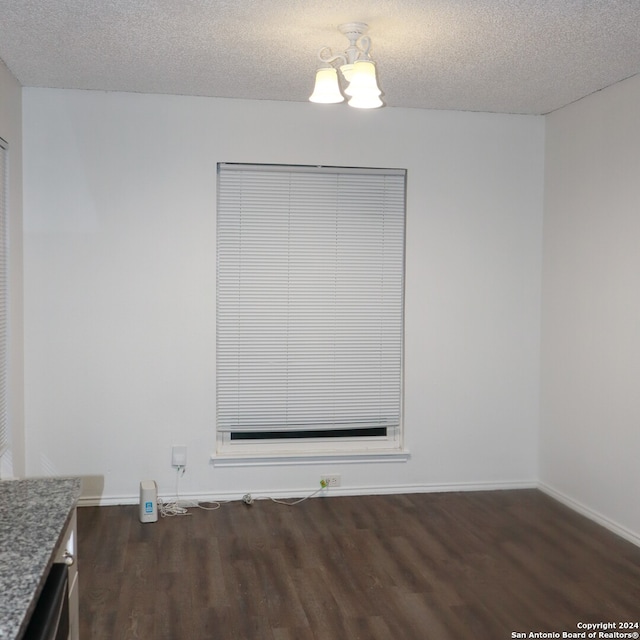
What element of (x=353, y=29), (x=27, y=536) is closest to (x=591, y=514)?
(x=353, y=29)

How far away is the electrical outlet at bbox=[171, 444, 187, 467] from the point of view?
471cm

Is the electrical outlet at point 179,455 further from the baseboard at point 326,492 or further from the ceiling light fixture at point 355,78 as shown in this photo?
the ceiling light fixture at point 355,78

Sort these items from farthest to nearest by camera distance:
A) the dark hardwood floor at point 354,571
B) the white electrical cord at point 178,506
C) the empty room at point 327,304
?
1. the white electrical cord at point 178,506
2. the empty room at point 327,304
3. the dark hardwood floor at point 354,571

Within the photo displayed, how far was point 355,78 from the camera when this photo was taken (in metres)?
3.29

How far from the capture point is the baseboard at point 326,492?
15.3ft

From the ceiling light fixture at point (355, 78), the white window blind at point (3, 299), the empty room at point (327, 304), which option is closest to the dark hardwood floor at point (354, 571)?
the empty room at point (327, 304)

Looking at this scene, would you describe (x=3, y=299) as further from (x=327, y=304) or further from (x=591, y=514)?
(x=591, y=514)

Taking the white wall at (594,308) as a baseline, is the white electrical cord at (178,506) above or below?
below

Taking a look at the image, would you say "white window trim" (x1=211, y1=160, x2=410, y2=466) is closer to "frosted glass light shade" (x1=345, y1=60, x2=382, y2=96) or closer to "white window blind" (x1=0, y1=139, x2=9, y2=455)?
"white window blind" (x1=0, y1=139, x2=9, y2=455)

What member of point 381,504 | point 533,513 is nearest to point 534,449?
point 533,513

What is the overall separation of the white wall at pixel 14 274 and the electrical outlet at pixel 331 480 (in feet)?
6.24

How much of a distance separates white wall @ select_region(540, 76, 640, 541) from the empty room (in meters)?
0.02

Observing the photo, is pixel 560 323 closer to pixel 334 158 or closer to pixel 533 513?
pixel 533 513

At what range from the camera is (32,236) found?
4527mm
